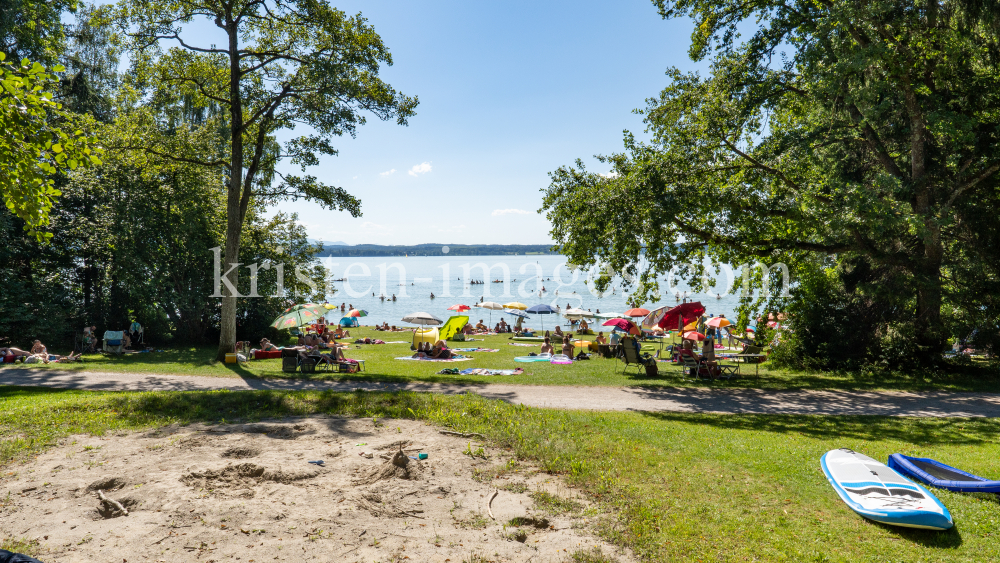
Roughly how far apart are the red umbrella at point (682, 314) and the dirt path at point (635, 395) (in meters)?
3.39

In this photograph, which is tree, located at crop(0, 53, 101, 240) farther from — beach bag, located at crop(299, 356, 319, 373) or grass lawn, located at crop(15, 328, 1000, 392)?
beach bag, located at crop(299, 356, 319, 373)

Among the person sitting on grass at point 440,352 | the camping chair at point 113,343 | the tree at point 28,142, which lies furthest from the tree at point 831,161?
the camping chair at point 113,343

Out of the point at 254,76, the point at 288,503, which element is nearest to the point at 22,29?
the point at 254,76

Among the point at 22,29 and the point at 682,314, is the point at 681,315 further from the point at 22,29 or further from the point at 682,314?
the point at 22,29

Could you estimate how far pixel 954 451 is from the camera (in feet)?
26.5

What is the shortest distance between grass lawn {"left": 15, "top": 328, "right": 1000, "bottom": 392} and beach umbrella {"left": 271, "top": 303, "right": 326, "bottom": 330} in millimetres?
1439

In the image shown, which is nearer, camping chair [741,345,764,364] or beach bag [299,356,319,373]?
beach bag [299,356,319,373]

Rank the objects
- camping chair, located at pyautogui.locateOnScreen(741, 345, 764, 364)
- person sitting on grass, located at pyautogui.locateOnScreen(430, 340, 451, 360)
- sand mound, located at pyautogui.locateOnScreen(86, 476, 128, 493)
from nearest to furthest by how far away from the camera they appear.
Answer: sand mound, located at pyautogui.locateOnScreen(86, 476, 128, 493) < camping chair, located at pyautogui.locateOnScreen(741, 345, 764, 364) < person sitting on grass, located at pyautogui.locateOnScreen(430, 340, 451, 360)

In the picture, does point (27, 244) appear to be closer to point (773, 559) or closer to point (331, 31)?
point (331, 31)

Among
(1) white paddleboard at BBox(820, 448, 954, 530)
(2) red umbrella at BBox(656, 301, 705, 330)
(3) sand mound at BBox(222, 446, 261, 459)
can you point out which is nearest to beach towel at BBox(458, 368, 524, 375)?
(2) red umbrella at BBox(656, 301, 705, 330)

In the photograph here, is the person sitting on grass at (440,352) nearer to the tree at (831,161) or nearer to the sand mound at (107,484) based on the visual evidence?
the tree at (831,161)

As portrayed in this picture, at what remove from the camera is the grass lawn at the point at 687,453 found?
5016 millimetres

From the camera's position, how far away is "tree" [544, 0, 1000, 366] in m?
14.6

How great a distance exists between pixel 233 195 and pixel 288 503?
1455 centimetres
